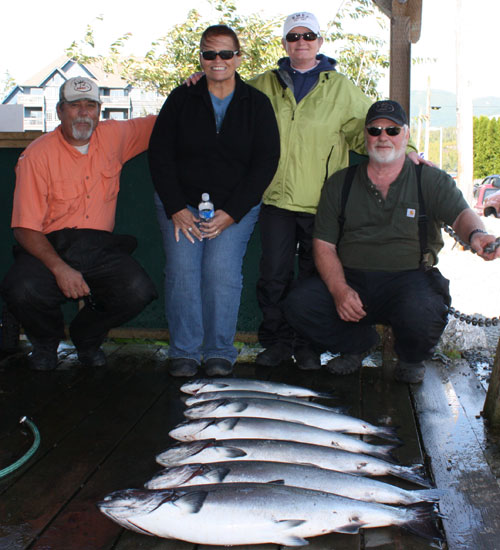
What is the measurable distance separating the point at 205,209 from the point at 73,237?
3.21 ft

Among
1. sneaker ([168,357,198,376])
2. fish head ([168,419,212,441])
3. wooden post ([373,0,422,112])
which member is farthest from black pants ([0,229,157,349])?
wooden post ([373,0,422,112])

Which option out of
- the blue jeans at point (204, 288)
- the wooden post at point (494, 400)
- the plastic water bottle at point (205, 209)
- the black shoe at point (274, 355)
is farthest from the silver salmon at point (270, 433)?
the plastic water bottle at point (205, 209)

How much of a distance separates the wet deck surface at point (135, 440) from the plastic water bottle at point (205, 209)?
3.47ft

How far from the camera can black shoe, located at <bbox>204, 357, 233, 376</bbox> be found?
4.01 meters

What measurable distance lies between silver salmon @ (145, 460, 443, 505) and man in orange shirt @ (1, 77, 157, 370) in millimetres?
1867

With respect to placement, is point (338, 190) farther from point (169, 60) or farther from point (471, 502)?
point (169, 60)

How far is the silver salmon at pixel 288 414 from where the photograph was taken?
121 inches

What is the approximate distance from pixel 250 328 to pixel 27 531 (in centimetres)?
282

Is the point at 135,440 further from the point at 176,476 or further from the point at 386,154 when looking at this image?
the point at 386,154

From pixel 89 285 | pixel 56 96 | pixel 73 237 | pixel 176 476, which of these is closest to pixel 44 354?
pixel 89 285

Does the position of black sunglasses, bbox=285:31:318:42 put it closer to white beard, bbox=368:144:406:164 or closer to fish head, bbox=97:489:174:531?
white beard, bbox=368:144:406:164

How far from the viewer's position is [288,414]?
122 inches

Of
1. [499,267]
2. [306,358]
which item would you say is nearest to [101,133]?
[306,358]

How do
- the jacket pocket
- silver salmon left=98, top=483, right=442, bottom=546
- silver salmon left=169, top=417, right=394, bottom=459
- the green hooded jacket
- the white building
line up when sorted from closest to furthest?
1. silver salmon left=98, top=483, right=442, bottom=546
2. silver salmon left=169, top=417, right=394, bottom=459
3. the green hooded jacket
4. the jacket pocket
5. the white building
